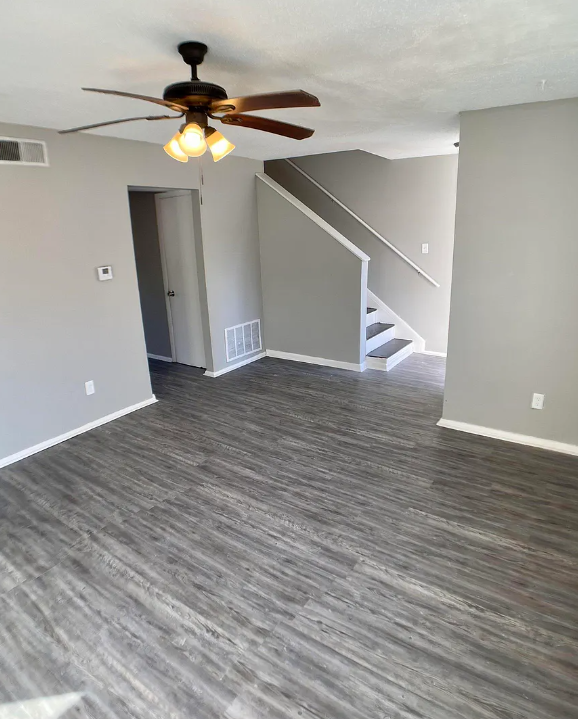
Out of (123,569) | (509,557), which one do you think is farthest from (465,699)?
(123,569)

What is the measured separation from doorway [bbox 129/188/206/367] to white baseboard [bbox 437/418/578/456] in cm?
294

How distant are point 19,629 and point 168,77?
2768mm

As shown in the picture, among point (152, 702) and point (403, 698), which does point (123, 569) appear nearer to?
point (152, 702)

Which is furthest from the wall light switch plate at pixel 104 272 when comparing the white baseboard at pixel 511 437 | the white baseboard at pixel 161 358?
the white baseboard at pixel 511 437

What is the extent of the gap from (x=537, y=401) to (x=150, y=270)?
175 inches

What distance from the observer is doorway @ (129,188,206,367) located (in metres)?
5.05

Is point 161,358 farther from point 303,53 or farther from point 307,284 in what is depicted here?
point 303,53

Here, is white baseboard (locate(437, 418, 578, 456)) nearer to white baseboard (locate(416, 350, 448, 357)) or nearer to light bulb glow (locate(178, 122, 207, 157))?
white baseboard (locate(416, 350, 448, 357))

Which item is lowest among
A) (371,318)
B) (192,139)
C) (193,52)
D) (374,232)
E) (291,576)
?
(291,576)

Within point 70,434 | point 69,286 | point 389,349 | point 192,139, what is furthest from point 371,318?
point 192,139

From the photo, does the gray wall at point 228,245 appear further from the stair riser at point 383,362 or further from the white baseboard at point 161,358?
the stair riser at point 383,362

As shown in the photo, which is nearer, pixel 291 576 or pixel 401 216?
pixel 291 576

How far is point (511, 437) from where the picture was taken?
3.51 m

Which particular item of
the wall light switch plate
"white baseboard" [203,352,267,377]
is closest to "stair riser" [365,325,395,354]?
"white baseboard" [203,352,267,377]
